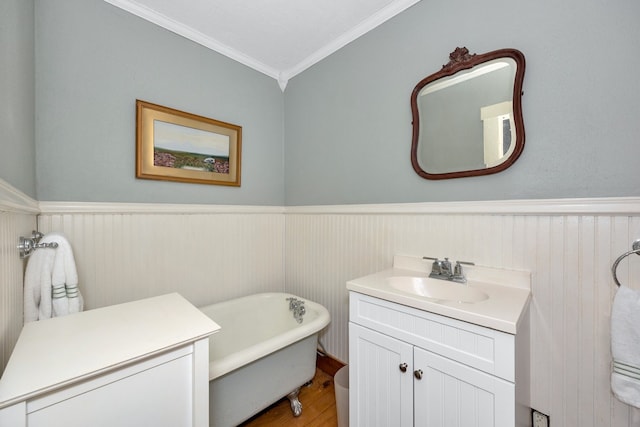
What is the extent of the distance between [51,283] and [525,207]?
2.06 metres

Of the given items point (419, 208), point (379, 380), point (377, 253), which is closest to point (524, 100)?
point (419, 208)

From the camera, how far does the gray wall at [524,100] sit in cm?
96

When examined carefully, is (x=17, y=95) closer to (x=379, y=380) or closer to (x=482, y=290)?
(x=379, y=380)

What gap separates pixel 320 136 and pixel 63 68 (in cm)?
151

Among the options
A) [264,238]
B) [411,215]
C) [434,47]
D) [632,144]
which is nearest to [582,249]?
[632,144]

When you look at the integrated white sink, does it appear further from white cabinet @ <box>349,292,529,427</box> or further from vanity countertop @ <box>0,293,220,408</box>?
vanity countertop @ <box>0,293,220,408</box>

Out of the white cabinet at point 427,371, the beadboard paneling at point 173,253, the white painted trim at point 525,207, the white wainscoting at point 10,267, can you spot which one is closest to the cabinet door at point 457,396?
the white cabinet at point 427,371

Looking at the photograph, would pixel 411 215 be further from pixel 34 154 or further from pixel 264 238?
pixel 34 154

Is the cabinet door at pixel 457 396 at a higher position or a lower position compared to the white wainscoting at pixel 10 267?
lower

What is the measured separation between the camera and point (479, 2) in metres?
1.25

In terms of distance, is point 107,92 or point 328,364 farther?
point 328,364

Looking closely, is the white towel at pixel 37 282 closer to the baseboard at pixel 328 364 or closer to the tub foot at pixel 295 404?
the tub foot at pixel 295 404

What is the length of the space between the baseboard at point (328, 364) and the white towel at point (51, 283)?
1498mm

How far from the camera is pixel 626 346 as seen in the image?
2.79ft
